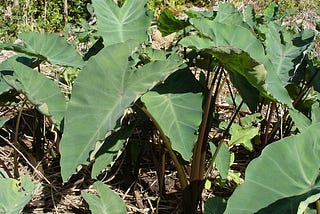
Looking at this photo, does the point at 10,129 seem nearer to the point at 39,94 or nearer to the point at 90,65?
the point at 39,94

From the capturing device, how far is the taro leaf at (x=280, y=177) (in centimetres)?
136

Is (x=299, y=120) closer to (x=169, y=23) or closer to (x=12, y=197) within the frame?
(x=169, y=23)

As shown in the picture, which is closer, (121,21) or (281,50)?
(121,21)

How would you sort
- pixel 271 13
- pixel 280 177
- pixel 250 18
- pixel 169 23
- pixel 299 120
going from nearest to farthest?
1. pixel 280 177
2. pixel 299 120
3. pixel 169 23
4. pixel 250 18
5. pixel 271 13

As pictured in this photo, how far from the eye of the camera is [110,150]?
191 cm

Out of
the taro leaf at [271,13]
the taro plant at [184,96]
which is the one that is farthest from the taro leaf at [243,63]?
the taro leaf at [271,13]

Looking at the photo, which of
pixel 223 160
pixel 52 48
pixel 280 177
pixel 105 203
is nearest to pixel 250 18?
pixel 223 160

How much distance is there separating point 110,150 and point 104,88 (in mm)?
270

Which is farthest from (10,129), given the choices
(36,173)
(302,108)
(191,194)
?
(302,108)

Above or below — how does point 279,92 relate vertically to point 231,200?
above

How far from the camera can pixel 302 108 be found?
2.30 m

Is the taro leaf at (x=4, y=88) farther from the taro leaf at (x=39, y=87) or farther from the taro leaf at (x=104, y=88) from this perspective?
the taro leaf at (x=104, y=88)

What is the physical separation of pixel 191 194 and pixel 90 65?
60 centimetres

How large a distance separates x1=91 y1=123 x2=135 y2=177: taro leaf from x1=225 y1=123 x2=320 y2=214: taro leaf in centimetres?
62
